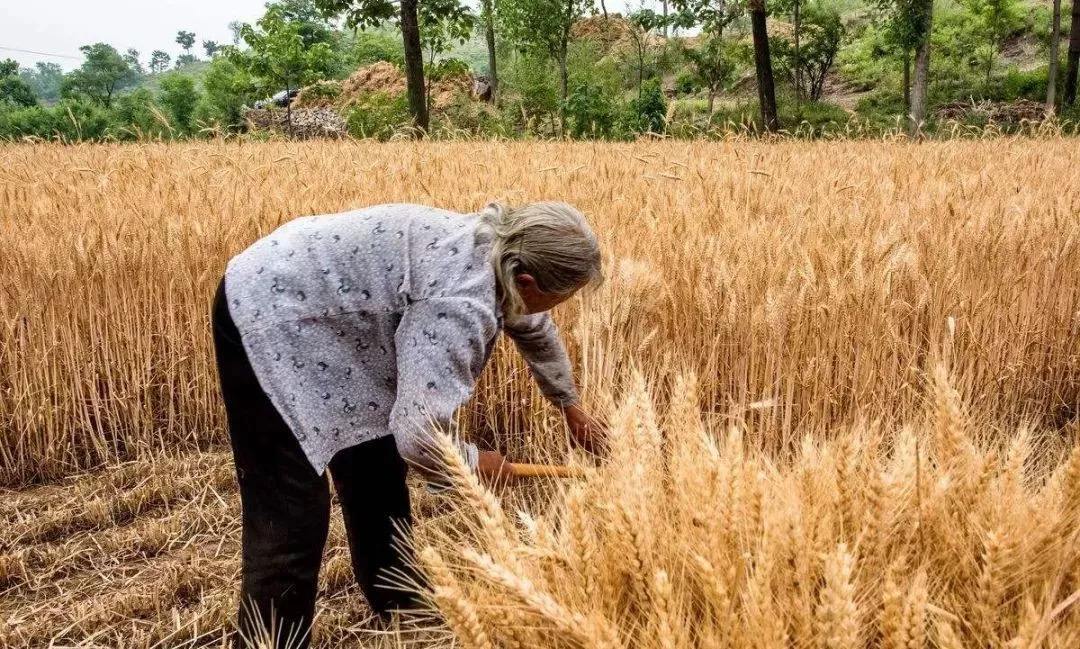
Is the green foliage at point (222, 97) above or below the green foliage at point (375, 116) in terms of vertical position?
above

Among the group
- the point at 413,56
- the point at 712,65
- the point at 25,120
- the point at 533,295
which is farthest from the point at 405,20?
the point at 25,120

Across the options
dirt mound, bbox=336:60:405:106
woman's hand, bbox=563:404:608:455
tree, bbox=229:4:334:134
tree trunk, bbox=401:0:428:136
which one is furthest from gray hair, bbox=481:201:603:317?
dirt mound, bbox=336:60:405:106

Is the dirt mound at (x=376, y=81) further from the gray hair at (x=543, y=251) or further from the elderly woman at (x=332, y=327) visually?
the gray hair at (x=543, y=251)

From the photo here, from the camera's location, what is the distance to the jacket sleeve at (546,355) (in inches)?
68.3

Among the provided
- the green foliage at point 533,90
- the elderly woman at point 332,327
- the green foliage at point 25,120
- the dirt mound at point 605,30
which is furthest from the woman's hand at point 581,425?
the green foliage at point 25,120

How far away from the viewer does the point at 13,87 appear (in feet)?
166

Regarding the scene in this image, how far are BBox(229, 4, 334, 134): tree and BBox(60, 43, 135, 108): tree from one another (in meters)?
50.2

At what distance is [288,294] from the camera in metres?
1.49

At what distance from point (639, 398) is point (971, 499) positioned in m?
0.45

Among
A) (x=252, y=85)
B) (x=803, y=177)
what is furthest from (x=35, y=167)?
(x=252, y=85)

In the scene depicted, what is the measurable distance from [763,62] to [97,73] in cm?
7335

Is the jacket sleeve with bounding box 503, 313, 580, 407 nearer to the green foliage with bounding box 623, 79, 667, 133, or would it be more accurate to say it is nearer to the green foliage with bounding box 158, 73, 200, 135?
the green foliage with bounding box 623, 79, 667, 133

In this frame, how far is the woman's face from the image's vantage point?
142 centimetres

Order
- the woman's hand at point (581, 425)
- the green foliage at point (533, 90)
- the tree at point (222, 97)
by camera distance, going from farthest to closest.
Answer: the tree at point (222, 97) < the green foliage at point (533, 90) < the woman's hand at point (581, 425)
